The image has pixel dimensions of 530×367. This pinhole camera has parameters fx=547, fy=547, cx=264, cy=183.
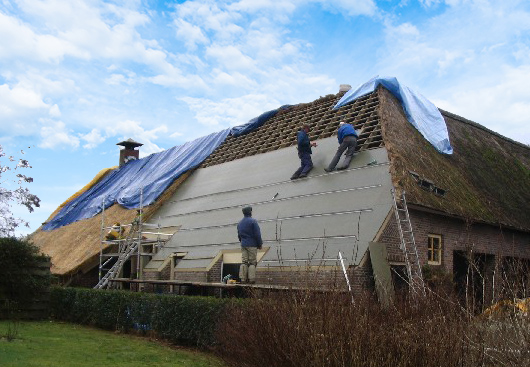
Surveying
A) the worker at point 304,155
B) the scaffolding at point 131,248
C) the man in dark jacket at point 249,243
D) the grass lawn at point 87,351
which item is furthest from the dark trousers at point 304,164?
the grass lawn at point 87,351

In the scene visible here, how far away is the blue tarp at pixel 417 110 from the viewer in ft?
52.6

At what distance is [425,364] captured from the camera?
15.0 feet

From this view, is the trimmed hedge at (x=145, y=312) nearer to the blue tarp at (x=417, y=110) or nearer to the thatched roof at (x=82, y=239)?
the thatched roof at (x=82, y=239)

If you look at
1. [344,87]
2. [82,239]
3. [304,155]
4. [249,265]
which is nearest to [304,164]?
[304,155]

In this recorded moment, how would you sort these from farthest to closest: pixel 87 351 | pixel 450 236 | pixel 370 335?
pixel 450 236 < pixel 87 351 < pixel 370 335

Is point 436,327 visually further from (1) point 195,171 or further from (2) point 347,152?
(1) point 195,171

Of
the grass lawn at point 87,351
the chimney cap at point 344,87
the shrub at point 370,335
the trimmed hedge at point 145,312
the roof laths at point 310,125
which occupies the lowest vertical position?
the grass lawn at point 87,351

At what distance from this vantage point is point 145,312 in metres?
12.7

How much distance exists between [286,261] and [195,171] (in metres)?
9.89

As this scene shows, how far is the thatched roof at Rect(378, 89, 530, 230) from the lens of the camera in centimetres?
1309

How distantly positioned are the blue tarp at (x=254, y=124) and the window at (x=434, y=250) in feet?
29.1

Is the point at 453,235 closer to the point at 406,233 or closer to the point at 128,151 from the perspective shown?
the point at 406,233

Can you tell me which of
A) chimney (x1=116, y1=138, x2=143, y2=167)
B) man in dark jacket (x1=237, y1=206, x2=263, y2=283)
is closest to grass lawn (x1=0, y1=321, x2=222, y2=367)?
man in dark jacket (x1=237, y1=206, x2=263, y2=283)

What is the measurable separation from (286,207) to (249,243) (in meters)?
2.50
